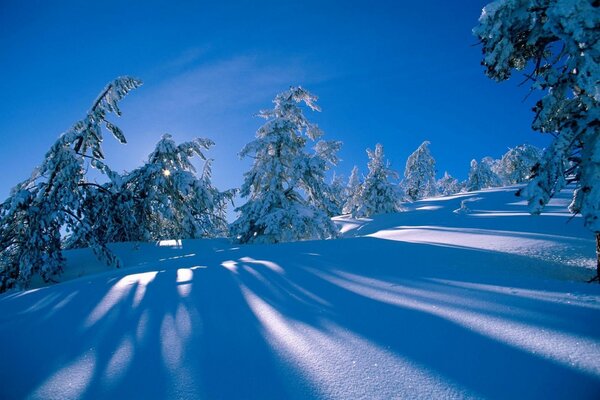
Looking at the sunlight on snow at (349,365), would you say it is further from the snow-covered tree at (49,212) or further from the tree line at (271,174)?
the snow-covered tree at (49,212)

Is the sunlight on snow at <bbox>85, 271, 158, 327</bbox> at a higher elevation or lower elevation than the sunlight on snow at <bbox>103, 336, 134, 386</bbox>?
higher

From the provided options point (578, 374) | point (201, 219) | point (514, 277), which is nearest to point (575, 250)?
point (514, 277)

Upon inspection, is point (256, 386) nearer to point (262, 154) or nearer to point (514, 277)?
point (514, 277)

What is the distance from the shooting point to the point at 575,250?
4.47 metres

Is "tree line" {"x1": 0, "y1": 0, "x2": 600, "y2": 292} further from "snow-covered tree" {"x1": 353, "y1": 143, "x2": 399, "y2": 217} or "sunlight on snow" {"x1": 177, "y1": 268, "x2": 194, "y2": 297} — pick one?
"snow-covered tree" {"x1": 353, "y1": 143, "x2": 399, "y2": 217}

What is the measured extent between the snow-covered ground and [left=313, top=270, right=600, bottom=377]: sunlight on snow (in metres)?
0.01

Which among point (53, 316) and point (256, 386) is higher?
point (53, 316)

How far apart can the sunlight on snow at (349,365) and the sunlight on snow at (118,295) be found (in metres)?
1.74

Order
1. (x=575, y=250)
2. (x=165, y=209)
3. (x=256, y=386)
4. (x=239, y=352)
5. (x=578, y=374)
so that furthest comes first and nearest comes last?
(x=165, y=209), (x=575, y=250), (x=239, y=352), (x=256, y=386), (x=578, y=374)

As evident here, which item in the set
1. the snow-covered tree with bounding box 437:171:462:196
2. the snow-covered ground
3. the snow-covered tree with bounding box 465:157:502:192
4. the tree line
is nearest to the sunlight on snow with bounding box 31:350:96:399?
the snow-covered ground

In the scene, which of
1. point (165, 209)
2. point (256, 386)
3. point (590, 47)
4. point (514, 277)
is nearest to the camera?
point (256, 386)

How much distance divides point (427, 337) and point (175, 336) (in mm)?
1915

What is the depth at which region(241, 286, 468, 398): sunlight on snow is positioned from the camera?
1.46m

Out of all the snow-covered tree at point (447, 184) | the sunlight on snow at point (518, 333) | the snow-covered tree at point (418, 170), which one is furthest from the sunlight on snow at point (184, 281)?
the snow-covered tree at point (447, 184)
